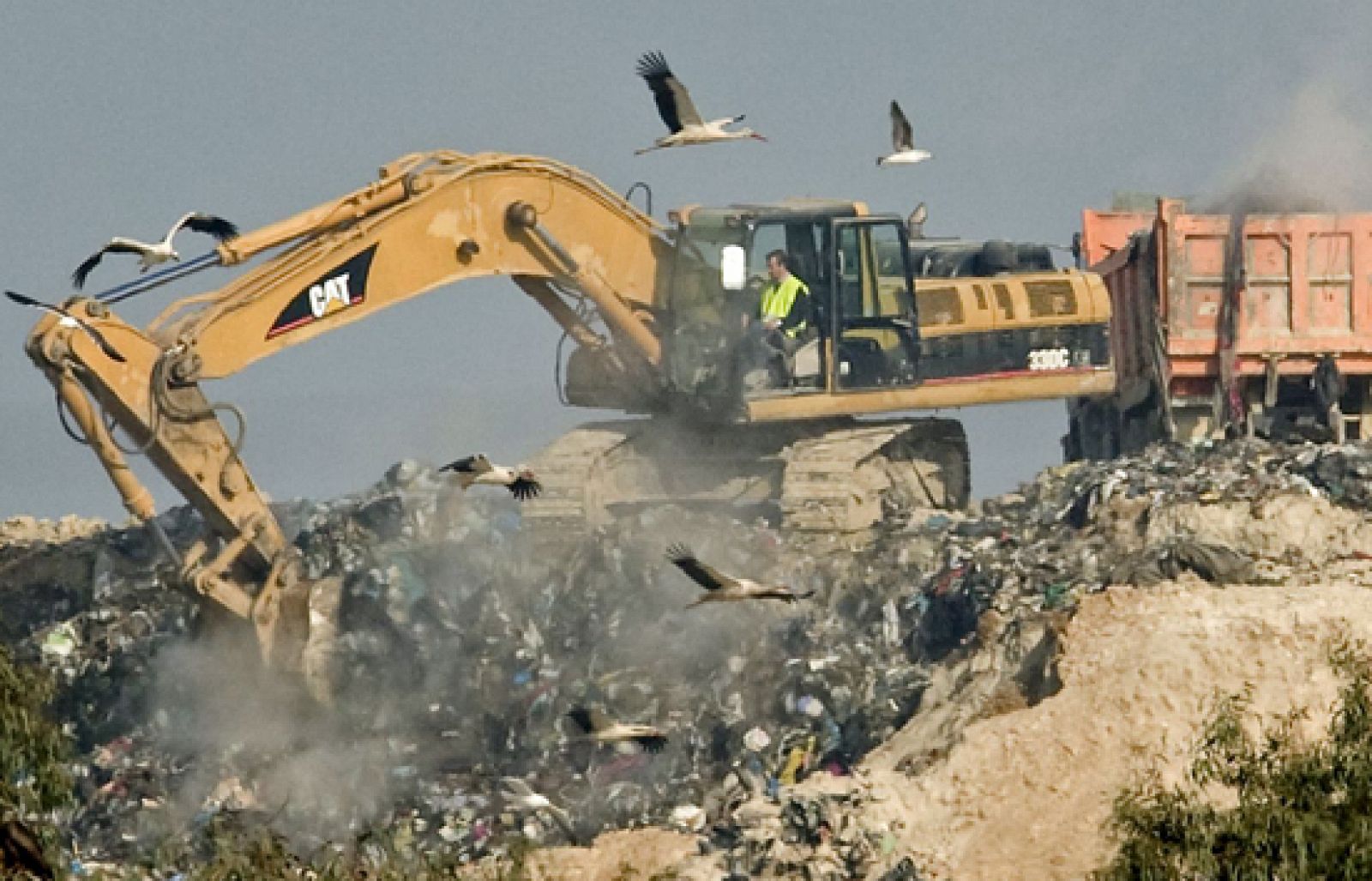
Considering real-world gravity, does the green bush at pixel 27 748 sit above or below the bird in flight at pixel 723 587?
above

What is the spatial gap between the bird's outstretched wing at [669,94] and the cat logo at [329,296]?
85.5 inches

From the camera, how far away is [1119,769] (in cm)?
1742

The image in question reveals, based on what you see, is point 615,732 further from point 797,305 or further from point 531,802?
point 797,305

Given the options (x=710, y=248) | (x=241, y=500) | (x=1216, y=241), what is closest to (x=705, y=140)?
(x=710, y=248)

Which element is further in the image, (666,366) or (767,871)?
(666,366)

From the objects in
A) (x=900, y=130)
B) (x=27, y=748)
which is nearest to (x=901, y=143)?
(x=900, y=130)

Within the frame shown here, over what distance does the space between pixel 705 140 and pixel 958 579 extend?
337cm

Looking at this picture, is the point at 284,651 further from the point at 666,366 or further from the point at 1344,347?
the point at 1344,347

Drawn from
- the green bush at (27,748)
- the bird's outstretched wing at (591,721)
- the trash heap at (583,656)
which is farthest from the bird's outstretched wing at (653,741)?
the green bush at (27,748)

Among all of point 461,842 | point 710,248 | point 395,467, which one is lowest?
point 461,842

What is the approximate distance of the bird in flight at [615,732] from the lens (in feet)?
60.6

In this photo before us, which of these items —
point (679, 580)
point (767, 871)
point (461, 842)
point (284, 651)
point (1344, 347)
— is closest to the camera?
point (767, 871)

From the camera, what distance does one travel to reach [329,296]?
→ 67.3 ft

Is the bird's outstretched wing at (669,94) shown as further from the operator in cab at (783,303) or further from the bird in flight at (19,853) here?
the bird in flight at (19,853)
